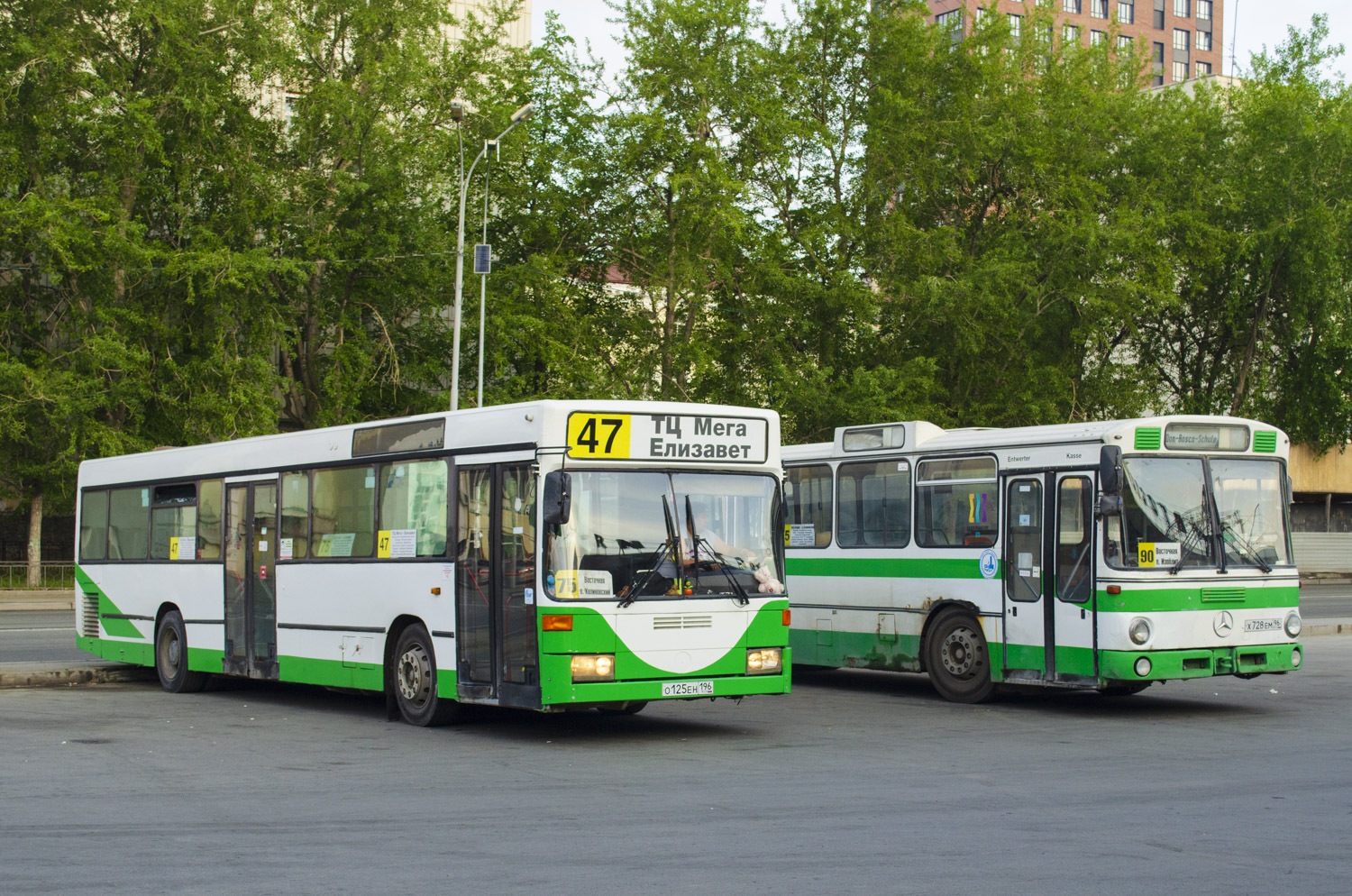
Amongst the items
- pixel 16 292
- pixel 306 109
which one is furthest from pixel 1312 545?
pixel 16 292

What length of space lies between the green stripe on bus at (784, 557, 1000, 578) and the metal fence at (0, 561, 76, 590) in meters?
26.4

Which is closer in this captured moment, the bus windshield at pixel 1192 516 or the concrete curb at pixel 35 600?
the bus windshield at pixel 1192 516

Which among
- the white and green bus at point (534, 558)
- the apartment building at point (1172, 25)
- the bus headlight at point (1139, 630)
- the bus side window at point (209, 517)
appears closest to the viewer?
the white and green bus at point (534, 558)

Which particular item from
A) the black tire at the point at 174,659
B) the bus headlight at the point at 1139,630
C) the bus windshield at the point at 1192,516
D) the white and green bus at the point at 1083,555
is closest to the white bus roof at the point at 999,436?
the white and green bus at the point at 1083,555

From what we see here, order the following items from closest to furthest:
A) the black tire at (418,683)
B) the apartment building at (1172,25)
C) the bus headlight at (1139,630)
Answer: the black tire at (418,683), the bus headlight at (1139,630), the apartment building at (1172,25)

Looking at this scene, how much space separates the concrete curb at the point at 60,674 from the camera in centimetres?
1661

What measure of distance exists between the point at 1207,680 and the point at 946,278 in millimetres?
22934

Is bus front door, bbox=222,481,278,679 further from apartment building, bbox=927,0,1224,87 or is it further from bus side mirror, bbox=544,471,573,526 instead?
apartment building, bbox=927,0,1224,87

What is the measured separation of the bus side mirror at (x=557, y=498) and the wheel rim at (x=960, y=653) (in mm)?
5737

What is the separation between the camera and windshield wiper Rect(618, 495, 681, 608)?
472 inches

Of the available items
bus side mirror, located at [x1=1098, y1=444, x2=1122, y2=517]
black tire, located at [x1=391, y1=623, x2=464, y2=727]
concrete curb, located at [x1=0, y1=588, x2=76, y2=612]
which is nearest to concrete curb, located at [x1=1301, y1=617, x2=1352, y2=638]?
bus side mirror, located at [x1=1098, y1=444, x2=1122, y2=517]

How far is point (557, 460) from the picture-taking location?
11984 millimetres

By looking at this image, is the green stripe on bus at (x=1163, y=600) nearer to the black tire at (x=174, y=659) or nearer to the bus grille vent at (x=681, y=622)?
the bus grille vent at (x=681, y=622)

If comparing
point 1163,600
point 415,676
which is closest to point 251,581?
point 415,676
